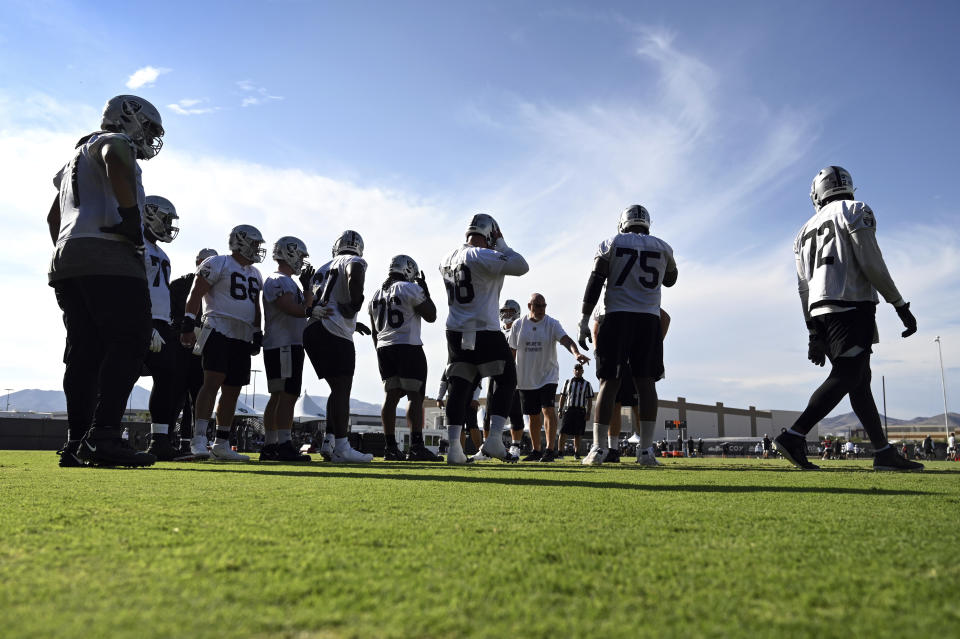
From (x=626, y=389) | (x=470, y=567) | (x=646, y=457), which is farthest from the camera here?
(x=626, y=389)

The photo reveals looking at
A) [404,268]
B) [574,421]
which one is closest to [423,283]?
[404,268]

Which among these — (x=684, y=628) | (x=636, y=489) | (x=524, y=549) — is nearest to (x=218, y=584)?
(x=524, y=549)

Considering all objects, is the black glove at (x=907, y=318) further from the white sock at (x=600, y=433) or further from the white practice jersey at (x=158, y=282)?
the white practice jersey at (x=158, y=282)

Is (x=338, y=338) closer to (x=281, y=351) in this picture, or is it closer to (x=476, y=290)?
(x=281, y=351)

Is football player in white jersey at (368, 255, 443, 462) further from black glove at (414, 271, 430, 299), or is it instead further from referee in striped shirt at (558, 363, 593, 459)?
referee in striped shirt at (558, 363, 593, 459)

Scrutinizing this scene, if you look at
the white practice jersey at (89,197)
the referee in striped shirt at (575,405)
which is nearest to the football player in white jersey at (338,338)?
the white practice jersey at (89,197)

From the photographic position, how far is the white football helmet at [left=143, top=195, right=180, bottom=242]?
22.1 feet

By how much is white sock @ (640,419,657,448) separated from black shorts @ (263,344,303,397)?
3.74 meters

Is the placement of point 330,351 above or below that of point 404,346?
below

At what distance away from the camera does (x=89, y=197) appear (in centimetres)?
445

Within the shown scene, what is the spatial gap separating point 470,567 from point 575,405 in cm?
1177

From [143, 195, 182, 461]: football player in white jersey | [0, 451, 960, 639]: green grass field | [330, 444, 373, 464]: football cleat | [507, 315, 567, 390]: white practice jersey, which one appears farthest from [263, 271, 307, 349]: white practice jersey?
[0, 451, 960, 639]: green grass field

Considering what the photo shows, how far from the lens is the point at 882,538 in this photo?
1.70 m

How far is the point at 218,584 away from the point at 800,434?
514cm
